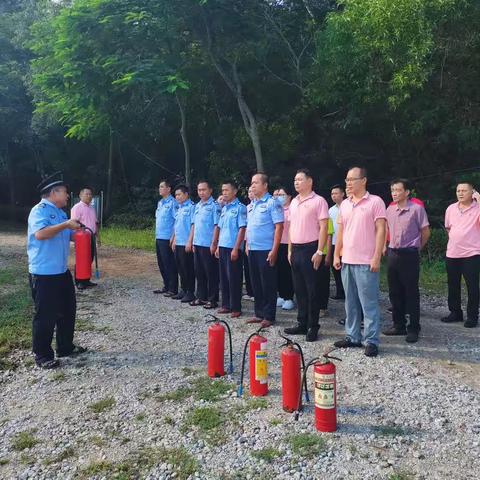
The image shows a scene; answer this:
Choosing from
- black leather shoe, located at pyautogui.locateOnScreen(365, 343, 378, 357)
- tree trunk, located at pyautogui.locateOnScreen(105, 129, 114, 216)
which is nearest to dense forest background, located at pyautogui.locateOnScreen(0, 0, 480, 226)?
tree trunk, located at pyautogui.locateOnScreen(105, 129, 114, 216)

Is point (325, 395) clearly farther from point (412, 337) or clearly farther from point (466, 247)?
point (466, 247)

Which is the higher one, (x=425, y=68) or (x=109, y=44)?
(x=109, y=44)

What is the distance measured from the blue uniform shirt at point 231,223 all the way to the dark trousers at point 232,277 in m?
0.11

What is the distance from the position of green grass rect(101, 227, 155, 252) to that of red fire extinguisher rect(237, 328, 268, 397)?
36.4ft

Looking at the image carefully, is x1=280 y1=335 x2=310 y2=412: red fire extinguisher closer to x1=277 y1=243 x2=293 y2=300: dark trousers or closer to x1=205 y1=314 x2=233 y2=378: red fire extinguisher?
x1=205 y1=314 x2=233 y2=378: red fire extinguisher

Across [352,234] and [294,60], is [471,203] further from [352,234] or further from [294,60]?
[294,60]

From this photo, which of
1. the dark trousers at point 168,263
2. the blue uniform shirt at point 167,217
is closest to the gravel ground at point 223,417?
the dark trousers at point 168,263

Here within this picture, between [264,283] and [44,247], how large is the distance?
2617mm

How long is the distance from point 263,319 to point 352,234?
1.94m

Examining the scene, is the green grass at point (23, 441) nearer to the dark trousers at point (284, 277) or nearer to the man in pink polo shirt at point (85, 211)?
the dark trousers at point (284, 277)

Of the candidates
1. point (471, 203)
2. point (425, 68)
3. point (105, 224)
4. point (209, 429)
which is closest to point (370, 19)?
point (425, 68)

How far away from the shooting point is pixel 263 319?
20.7ft

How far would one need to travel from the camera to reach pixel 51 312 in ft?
15.9

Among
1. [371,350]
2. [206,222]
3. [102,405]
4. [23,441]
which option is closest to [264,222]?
[206,222]
